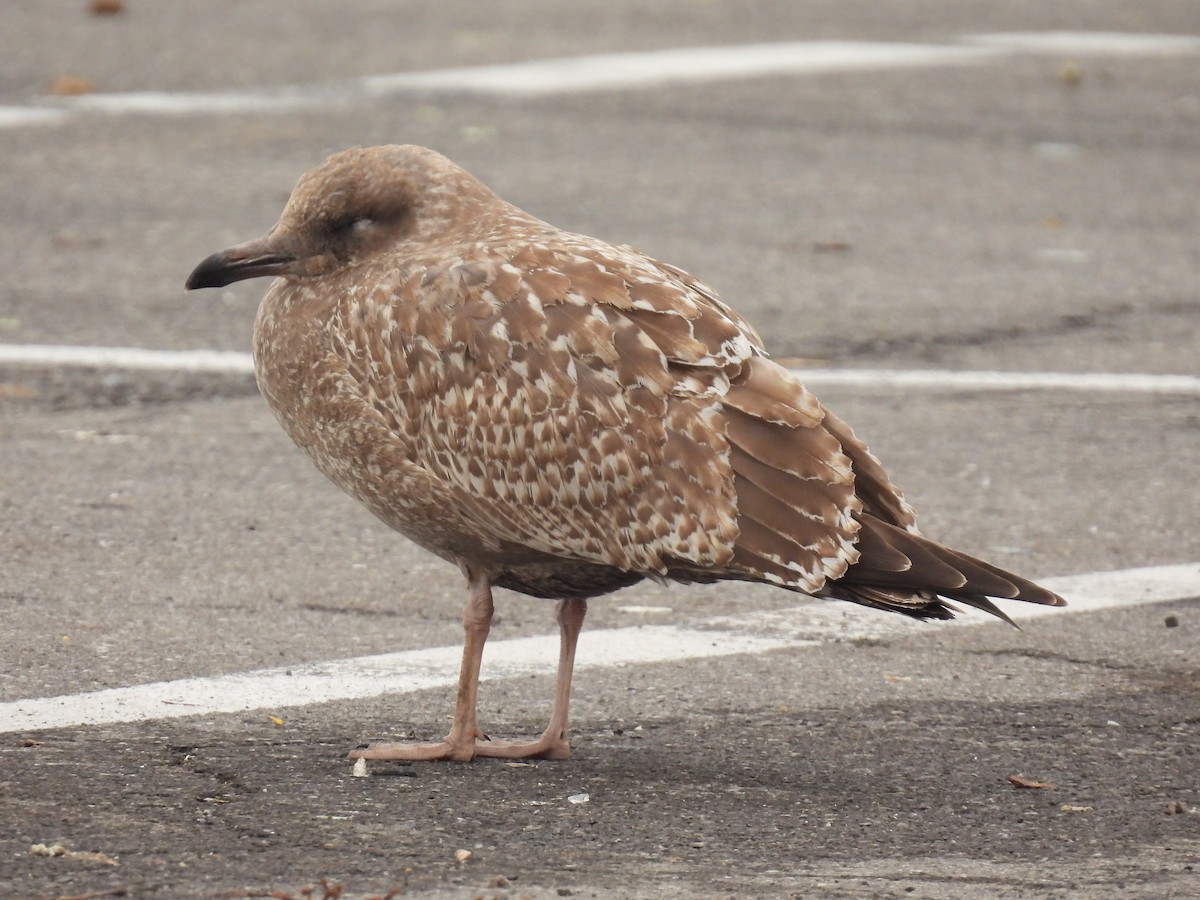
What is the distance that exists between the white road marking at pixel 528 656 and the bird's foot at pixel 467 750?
0.46 meters

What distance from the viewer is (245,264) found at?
5266 mm

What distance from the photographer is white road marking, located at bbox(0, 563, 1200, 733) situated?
5.12 meters

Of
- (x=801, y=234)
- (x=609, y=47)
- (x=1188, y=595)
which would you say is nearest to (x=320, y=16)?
(x=609, y=47)

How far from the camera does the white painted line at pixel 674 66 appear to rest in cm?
1449

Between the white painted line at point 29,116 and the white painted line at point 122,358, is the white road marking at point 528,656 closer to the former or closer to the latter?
the white painted line at point 122,358

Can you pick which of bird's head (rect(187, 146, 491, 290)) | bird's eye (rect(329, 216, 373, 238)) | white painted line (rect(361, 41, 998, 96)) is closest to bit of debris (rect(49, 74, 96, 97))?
white painted line (rect(361, 41, 998, 96))

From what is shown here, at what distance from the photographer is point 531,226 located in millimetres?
5176

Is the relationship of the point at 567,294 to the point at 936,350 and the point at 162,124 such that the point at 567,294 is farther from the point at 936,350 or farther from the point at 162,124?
the point at 162,124

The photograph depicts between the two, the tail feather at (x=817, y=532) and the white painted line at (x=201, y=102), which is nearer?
the tail feather at (x=817, y=532)

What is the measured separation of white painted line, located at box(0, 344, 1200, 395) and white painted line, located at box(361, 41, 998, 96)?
19.1 ft

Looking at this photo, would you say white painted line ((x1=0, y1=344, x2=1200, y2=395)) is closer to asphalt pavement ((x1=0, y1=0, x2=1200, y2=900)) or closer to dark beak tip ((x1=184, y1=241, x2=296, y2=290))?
asphalt pavement ((x1=0, y1=0, x2=1200, y2=900))

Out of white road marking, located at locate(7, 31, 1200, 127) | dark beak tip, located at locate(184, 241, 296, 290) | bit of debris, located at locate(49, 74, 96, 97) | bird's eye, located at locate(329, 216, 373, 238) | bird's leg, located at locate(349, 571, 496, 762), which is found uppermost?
bird's eye, located at locate(329, 216, 373, 238)

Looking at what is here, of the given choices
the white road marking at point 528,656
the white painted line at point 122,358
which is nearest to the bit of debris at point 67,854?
the white road marking at point 528,656

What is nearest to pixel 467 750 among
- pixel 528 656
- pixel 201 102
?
pixel 528 656
